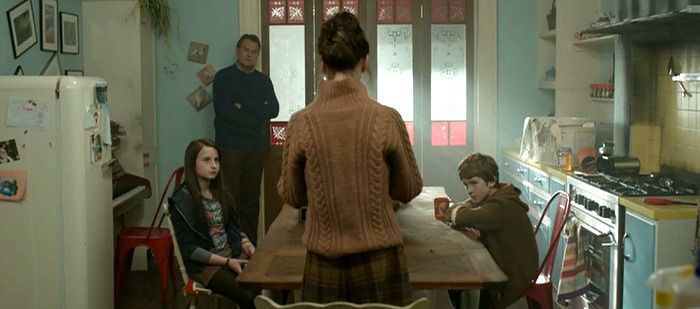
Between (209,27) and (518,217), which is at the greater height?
(209,27)

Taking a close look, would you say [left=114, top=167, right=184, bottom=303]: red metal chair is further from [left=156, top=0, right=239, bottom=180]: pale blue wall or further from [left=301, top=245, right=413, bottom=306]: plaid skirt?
[left=301, top=245, right=413, bottom=306]: plaid skirt

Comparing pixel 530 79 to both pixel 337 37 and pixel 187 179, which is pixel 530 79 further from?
pixel 337 37

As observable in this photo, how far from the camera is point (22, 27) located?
4.95 metres

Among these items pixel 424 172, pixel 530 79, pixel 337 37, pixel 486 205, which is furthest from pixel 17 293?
pixel 530 79

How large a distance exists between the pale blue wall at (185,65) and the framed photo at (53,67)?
1.07 m

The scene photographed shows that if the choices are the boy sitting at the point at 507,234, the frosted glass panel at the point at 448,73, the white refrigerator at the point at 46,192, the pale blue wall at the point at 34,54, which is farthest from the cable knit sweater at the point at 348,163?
the frosted glass panel at the point at 448,73

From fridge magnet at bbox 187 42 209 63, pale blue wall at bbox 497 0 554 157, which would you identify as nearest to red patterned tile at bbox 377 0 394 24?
pale blue wall at bbox 497 0 554 157

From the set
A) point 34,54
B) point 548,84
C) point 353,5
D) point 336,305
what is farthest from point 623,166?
point 34,54

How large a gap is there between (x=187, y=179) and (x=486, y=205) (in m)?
1.36

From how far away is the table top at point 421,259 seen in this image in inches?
115

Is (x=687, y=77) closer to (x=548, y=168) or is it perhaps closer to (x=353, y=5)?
(x=548, y=168)

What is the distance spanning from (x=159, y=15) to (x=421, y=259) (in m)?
3.82

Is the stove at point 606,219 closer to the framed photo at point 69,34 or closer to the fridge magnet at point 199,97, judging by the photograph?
the fridge magnet at point 199,97

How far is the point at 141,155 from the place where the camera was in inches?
243
